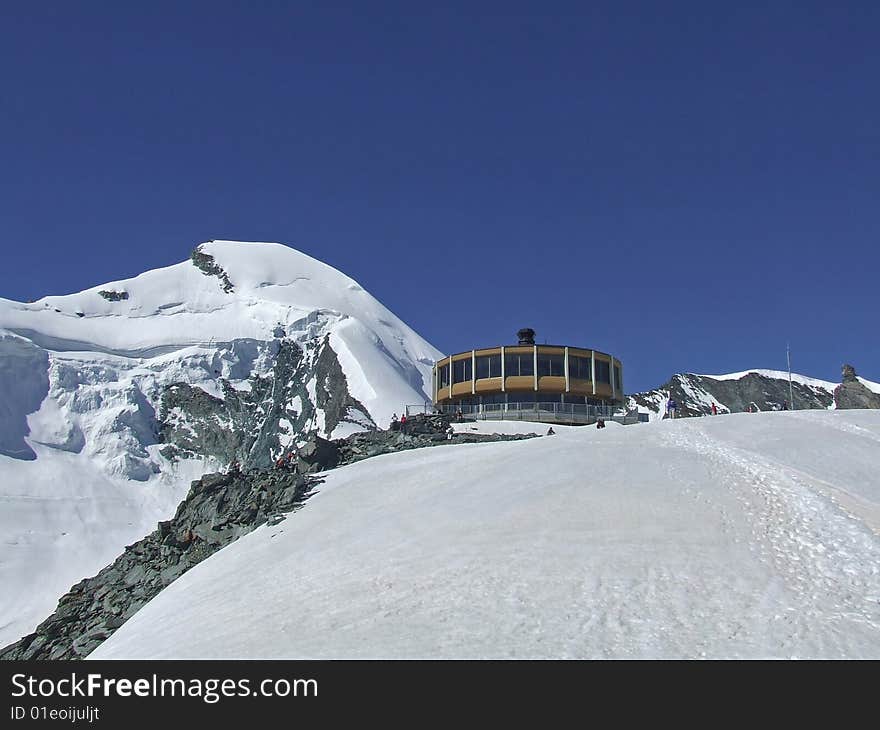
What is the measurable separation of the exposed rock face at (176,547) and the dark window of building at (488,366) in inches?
945

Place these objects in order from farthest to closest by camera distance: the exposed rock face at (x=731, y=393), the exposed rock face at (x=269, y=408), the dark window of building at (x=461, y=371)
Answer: the exposed rock face at (x=731, y=393) → the exposed rock face at (x=269, y=408) → the dark window of building at (x=461, y=371)

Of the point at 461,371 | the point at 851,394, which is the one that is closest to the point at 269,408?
the point at 461,371

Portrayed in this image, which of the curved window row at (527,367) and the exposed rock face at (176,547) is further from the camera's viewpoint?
the curved window row at (527,367)

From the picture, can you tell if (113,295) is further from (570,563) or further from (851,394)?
(570,563)

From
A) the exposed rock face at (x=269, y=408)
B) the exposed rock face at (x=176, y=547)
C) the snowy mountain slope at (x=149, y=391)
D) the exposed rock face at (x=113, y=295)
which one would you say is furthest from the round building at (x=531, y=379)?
the exposed rock face at (x=113, y=295)

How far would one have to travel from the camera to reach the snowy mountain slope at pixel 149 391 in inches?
4136

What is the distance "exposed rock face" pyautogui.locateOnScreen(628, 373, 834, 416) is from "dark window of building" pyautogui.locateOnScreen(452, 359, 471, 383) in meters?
116

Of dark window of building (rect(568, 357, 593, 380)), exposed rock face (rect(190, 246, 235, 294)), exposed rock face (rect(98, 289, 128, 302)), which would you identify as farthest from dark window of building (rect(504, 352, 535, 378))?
exposed rock face (rect(190, 246, 235, 294))

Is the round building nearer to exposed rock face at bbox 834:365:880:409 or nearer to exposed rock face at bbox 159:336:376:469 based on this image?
exposed rock face at bbox 159:336:376:469

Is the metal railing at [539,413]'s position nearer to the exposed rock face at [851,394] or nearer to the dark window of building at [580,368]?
the dark window of building at [580,368]

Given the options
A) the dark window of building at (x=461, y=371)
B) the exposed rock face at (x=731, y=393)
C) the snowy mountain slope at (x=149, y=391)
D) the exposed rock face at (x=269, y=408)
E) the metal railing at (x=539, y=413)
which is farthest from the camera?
the exposed rock face at (x=731, y=393)

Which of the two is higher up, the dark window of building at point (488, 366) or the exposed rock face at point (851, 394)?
the exposed rock face at point (851, 394)
